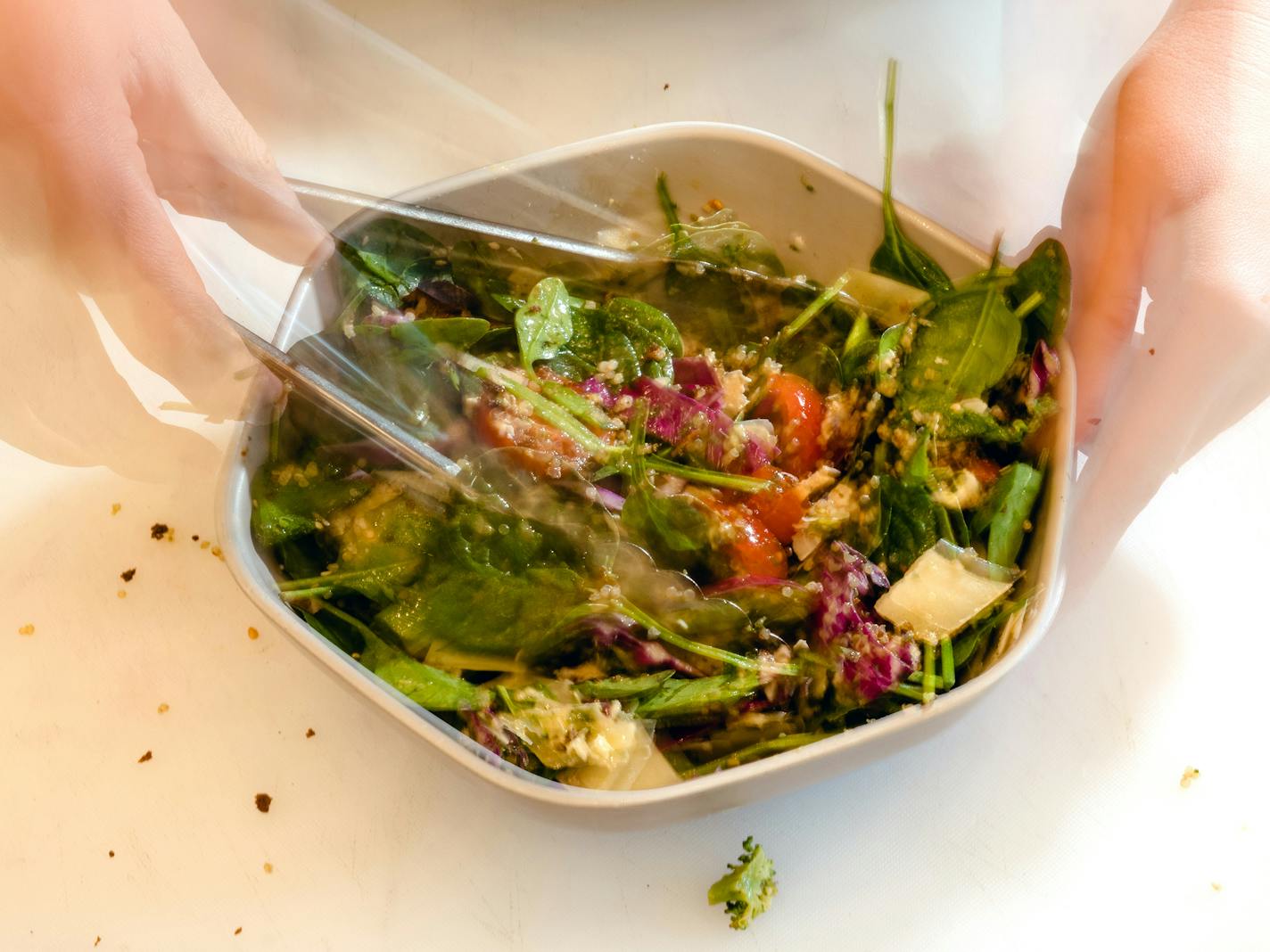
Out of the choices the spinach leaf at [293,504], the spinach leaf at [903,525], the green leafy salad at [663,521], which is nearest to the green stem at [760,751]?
the green leafy salad at [663,521]

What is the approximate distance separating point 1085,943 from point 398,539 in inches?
17.1

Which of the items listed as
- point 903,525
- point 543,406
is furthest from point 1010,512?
point 543,406

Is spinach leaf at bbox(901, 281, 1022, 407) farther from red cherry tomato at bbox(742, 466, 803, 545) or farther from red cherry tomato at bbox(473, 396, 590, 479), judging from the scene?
red cherry tomato at bbox(473, 396, 590, 479)

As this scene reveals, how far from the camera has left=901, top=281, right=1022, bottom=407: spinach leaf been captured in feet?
1.79

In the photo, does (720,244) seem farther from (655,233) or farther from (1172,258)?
(1172,258)

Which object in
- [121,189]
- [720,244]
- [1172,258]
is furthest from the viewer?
[720,244]

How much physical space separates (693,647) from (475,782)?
128mm

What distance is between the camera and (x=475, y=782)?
0.49 metres

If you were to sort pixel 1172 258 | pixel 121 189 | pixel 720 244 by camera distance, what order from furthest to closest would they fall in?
pixel 720 244, pixel 1172 258, pixel 121 189

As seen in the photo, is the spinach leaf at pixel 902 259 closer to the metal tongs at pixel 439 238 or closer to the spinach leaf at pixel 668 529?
the metal tongs at pixel 439 238

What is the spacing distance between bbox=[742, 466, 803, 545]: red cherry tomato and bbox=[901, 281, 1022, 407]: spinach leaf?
87 millimetres

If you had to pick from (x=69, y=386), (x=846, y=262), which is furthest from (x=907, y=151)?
(x=69, y=386)

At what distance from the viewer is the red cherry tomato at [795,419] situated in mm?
580

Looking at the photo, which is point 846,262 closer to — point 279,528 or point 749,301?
point 749,301
